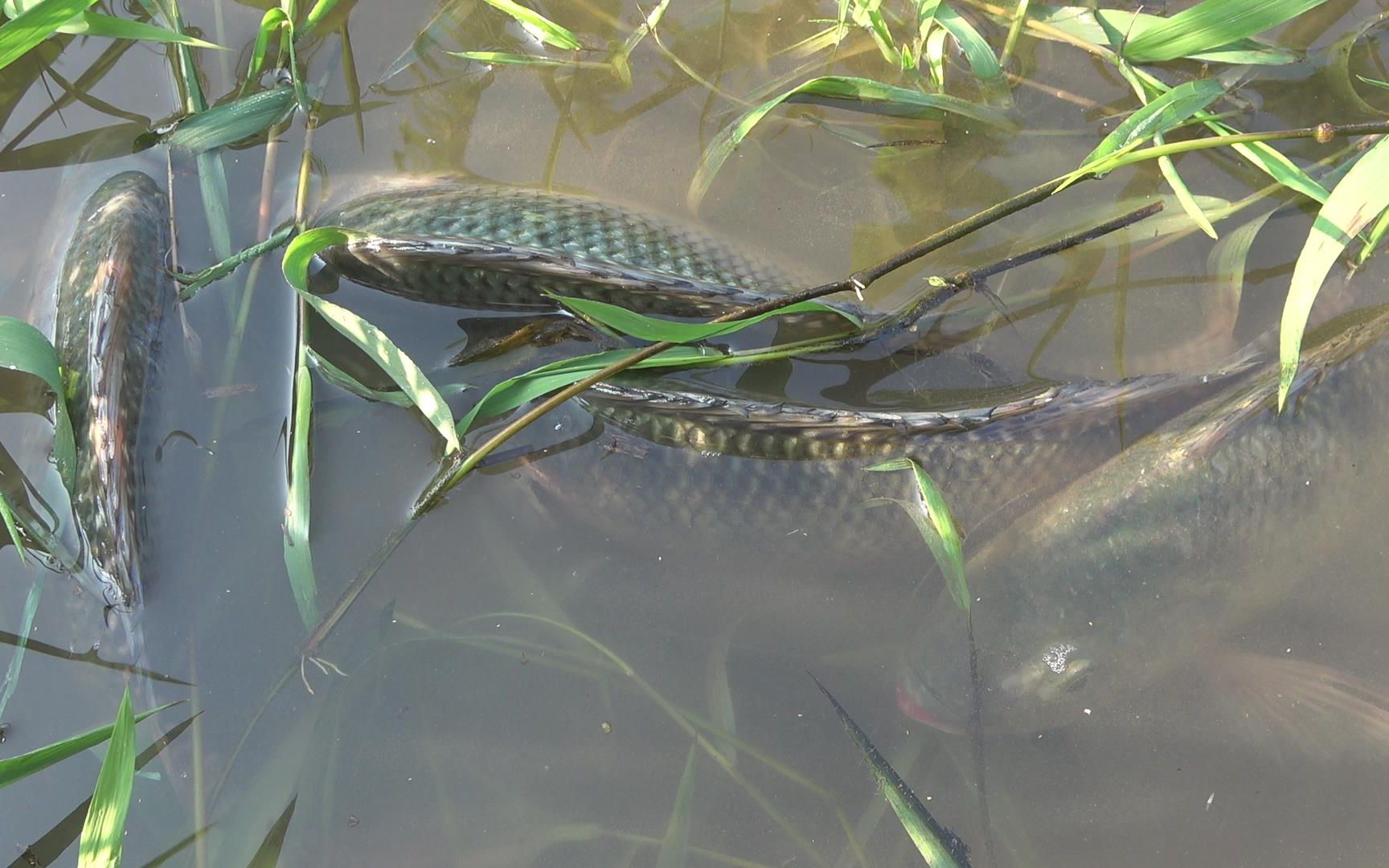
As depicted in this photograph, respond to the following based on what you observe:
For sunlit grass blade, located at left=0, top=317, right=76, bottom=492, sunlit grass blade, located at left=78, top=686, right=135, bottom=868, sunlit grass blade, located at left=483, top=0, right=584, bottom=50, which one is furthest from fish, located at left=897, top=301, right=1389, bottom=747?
sunlit grass blade, located at left=0, top=317, right=76, bottom=492

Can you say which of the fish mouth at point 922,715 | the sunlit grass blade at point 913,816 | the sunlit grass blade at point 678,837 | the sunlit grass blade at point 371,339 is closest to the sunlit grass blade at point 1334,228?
the fish mouth at point 922,715

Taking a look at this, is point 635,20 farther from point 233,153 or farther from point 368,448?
point 368,448

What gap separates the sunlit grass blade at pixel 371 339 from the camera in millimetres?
2463

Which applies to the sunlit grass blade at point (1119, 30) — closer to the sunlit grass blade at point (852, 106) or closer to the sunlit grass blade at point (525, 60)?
the sunlit grass blade at point (852, 106)

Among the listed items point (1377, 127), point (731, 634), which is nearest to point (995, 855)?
point (731, 634)

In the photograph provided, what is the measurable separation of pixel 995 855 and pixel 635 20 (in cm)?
306

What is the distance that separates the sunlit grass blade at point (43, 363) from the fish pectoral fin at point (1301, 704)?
11.1 feet

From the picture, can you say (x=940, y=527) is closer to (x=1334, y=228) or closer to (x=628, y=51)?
(x=1334, y=228)

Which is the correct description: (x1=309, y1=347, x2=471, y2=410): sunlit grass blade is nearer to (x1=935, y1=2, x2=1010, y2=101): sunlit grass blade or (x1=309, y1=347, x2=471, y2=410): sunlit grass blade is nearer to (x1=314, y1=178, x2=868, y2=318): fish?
(x1=314, y1=178, x2=868, y2=318): fish

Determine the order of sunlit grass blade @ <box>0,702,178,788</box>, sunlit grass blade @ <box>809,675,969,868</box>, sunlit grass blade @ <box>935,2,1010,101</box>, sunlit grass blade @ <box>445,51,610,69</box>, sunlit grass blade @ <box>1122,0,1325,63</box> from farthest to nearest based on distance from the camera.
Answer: sunlit grass blade @ <box>445,51,610,69</box>
sunlit grass blade @ <box>935,2,1010,101</box>
sunlit grass blade @ <box>1122,0,1325,63</box>
sunlit grass blade @ <box>809,675,969,868</box>
sunlit grass blade @ <box>0,702,178,788</box>

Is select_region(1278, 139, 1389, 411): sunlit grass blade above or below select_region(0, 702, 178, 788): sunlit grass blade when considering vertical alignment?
above

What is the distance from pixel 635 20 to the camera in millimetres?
3496

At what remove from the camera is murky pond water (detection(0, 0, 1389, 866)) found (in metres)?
2.67

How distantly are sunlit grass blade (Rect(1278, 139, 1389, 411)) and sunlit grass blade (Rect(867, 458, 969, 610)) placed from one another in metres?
0.97
